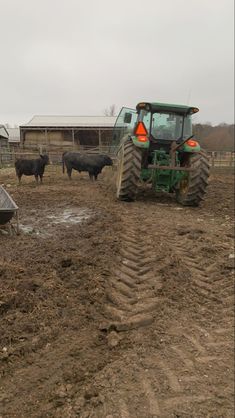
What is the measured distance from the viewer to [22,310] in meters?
3.06

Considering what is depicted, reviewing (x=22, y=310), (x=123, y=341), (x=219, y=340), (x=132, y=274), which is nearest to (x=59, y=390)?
(x=123, y=341)

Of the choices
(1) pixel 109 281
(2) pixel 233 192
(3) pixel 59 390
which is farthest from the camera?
(2) pixel 233 192

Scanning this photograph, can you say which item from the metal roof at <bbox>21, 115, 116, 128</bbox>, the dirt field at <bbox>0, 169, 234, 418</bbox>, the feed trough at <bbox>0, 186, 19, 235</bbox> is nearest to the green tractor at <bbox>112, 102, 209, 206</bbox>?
the dirt field at <bbox>0, 169, 234, 418</bbox>

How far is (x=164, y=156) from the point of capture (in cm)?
864

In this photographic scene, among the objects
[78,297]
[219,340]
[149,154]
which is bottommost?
[219,340]

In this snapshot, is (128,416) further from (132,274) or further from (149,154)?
(149,154)

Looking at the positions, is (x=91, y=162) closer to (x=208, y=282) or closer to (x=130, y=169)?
(x=130, y=169)

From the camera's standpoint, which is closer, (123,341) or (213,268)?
(123,341)

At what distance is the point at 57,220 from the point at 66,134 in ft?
83.9

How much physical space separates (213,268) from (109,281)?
1399 mm

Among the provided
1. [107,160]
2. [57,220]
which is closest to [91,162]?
[107,160]

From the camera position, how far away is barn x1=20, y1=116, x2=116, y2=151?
2958cm

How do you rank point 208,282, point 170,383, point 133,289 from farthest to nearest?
point 208,282 → point 133,289 → point 170,383

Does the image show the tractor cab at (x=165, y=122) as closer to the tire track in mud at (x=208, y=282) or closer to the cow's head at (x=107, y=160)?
the tire track in mud at (x=208, y=282)
